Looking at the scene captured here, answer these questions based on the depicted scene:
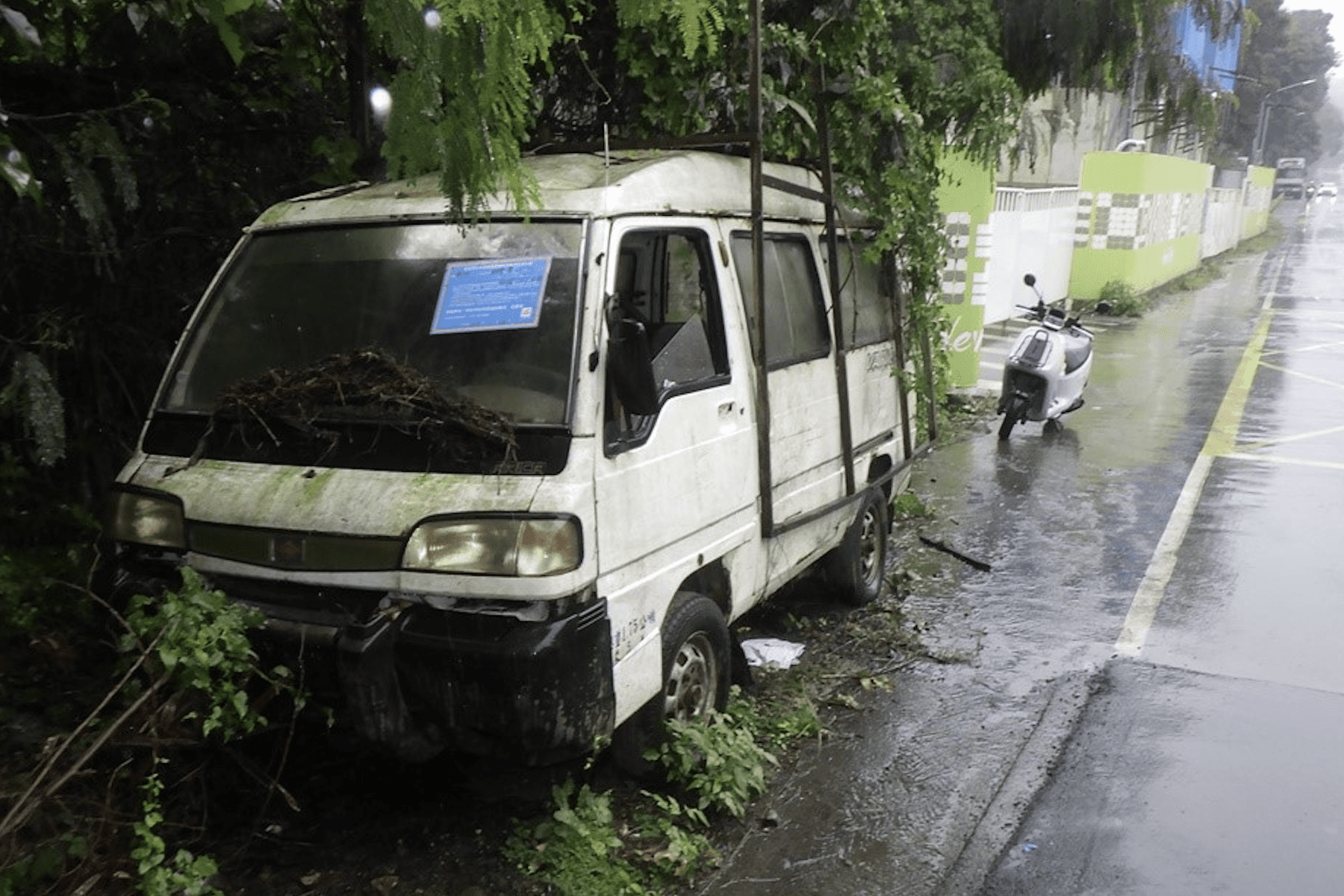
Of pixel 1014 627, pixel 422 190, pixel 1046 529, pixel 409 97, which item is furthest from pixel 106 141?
pixel 1046 529

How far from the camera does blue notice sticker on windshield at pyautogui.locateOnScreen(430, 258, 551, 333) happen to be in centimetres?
376

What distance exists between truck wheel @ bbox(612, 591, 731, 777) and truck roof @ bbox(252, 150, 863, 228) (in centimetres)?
142

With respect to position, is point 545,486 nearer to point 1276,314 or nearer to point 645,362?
point 645,362

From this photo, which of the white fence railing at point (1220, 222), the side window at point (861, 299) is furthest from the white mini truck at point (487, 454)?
the white fence railing at point (1220, 222)

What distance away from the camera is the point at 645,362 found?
11.7ft

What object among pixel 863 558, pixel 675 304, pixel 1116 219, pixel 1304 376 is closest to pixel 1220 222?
pixel 1116 219

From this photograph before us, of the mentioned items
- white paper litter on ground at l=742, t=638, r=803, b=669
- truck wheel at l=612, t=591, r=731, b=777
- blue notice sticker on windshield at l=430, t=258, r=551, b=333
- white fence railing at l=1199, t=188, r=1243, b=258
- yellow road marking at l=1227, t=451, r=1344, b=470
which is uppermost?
blue notice sticker on windshield at l=430, t=258, r=551, b=333

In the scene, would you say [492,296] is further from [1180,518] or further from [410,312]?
[1180,518]

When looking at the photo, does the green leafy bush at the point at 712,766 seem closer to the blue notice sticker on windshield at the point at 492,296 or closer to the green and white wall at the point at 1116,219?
the blue notice sticker on windshield at the point at 492,296

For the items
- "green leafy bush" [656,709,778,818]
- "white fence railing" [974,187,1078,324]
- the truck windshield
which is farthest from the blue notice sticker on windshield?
"white fence railing" [974,187,1078,324]

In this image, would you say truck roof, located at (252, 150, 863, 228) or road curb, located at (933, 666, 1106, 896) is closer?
road curb, located at (933, 666, 1106, 896)

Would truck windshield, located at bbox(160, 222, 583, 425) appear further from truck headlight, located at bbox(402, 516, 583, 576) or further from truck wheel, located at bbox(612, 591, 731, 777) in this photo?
truck wheel, located at bbox(612, 591, 731, 777)

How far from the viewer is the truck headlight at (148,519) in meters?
3.71

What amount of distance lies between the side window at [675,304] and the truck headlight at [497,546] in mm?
614
